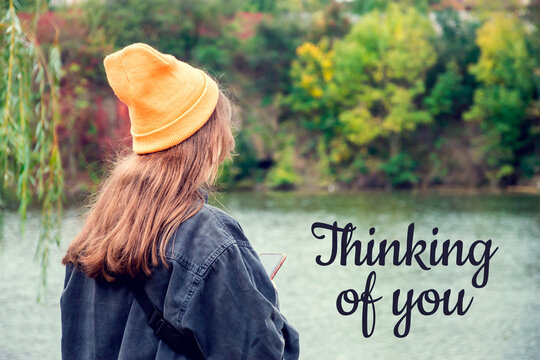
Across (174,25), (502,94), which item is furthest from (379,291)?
(174,25)

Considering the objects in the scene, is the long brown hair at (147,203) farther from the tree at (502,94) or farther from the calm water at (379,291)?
the tree at (502,94)

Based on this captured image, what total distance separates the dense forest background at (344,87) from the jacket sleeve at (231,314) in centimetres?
2758

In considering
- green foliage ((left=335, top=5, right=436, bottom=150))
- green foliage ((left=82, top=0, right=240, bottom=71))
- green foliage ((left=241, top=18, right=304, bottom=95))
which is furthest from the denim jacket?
green foliage ((left=241, top=18, right=304, bottom=95))

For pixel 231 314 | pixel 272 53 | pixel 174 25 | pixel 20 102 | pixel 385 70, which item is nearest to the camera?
pixel 231 314

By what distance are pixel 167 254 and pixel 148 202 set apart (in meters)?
0.15

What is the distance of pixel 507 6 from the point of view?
104ft

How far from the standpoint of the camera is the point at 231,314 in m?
1.56

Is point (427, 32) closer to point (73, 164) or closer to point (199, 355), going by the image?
point (73, 164)

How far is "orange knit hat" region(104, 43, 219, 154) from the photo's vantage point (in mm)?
1728

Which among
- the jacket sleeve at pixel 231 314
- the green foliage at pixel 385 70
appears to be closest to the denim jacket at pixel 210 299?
the jacket sleeve at pixel 231 314

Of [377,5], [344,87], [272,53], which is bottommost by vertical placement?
[344,87]

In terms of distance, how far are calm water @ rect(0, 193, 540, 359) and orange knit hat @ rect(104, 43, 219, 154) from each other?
110 centimetres

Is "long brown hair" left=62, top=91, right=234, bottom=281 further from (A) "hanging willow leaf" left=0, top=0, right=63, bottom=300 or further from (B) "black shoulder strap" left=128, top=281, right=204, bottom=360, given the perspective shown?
(A) "hanging willow leaf" left=0, top=0, right=63, bottom=300

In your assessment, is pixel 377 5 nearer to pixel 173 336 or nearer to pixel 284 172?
pixel 284 172
